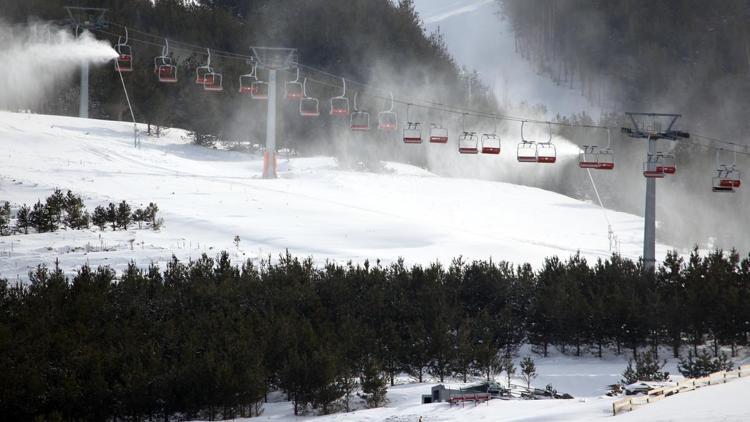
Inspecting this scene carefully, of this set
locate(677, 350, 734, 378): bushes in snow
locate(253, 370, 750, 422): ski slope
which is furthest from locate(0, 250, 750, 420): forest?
locate(677, 350, 734, 378): bushes in snow

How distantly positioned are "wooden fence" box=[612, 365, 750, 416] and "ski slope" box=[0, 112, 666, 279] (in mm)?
15367

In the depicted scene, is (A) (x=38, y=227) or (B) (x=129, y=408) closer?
(B) (x=129, y=408)

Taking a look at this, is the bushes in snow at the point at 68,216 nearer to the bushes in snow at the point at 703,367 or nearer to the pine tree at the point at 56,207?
the pine tree at the point at 56,207

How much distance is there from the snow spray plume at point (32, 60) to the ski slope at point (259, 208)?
11.2 m

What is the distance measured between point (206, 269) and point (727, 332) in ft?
52.4

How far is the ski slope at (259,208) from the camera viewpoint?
3838cm

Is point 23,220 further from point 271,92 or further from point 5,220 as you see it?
point 271,92

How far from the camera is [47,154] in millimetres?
53375

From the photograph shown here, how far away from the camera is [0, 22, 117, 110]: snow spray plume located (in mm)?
73438

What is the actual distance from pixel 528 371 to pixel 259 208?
2078cm

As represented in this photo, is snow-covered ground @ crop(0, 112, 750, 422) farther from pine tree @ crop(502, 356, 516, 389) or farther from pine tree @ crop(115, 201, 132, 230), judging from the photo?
pine tree @ crop(115, 201, 132, 230)

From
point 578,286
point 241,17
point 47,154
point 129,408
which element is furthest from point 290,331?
point 241,17

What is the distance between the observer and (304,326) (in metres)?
28.6

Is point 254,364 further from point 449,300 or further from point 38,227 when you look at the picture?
point 38,227
